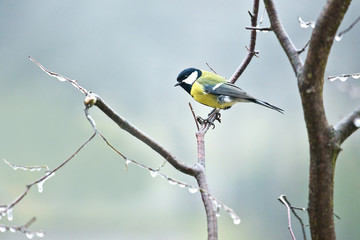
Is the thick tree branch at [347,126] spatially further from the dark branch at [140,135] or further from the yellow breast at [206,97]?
the yellow breast at [206,97]

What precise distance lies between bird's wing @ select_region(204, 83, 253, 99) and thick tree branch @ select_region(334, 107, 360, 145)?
29.2 inches

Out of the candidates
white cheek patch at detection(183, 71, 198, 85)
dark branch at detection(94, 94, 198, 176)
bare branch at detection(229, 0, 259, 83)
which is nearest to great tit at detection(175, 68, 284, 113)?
white cheek patch at detection(183, 71, 198, 85)

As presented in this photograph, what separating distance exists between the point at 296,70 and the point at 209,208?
238mm

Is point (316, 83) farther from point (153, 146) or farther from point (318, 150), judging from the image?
point (153, 146)

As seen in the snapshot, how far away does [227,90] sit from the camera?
1.26 m

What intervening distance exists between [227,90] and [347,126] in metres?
0.79

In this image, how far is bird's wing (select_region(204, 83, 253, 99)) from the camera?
48.6 inches

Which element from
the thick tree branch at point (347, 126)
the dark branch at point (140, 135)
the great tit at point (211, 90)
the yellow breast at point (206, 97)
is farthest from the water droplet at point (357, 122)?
the yellow breast at point (206, 97)

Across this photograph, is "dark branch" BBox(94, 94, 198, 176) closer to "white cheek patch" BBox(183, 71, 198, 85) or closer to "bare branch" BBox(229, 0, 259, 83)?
"bare branch" BBox(229, 0, 259, 83)

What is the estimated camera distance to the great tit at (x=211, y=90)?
4.09 ft

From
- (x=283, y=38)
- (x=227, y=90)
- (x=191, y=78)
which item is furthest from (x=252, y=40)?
(x=191, y=78)

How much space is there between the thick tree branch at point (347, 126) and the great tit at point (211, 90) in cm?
72

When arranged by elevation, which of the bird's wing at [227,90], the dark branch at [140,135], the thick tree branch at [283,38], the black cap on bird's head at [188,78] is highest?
the black cap on bird's head at [188,78]

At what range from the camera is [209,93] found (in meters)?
1.32
